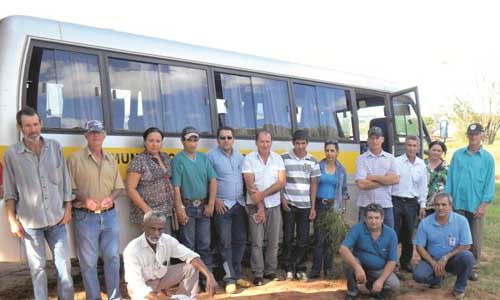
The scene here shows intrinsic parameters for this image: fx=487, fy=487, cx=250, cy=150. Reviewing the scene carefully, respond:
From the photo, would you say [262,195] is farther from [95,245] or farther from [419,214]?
[419,214]

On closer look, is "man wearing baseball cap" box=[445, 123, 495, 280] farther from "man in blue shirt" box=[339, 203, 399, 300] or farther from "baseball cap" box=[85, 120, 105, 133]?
"baseball cap" box=[85, 120, 105, 133]

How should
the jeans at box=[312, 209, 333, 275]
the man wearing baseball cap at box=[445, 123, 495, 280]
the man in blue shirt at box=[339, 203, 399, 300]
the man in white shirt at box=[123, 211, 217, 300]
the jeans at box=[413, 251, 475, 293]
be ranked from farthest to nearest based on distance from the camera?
1. the man wearing baseball cap at box=[445, 123, 495, 280]
2. the jeans at box=[312, 209, 333, 275]
3. the jeans at box=[413, 251, 475, 293]
4. the man in blue shirt at box=[339, 203, 399, 300]
5. the man in white shirt at box=[123, 211, 217, 300]

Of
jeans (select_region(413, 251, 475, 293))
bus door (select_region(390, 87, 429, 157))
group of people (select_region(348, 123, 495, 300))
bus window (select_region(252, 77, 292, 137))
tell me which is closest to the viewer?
group of people (select_region(348, 123, 495, 300))

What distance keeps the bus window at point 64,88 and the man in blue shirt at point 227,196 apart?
1.43 metres

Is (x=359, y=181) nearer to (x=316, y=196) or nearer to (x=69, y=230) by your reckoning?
(x=316, y=196)

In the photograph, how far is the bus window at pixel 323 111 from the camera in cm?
752

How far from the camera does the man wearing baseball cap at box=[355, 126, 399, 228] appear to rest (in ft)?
20.2

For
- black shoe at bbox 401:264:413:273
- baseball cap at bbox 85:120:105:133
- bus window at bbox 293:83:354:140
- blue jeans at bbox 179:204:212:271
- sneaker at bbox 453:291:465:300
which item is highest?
bus window at bbox 293:83:354:140

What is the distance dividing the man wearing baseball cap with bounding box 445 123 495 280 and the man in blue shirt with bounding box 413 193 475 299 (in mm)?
736

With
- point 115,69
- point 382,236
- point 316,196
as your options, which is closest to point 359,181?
point 316,196

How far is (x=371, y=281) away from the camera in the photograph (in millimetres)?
5422

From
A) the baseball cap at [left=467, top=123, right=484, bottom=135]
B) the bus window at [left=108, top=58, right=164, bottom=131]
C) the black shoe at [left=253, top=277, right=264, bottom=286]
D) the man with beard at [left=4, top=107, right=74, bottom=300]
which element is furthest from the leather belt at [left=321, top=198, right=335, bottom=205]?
the man with beard at [left=4, top=107, right=74, bottom=300]

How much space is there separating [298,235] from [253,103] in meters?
1.94

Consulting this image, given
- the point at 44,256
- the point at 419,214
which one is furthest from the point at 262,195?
the point at 44,256
